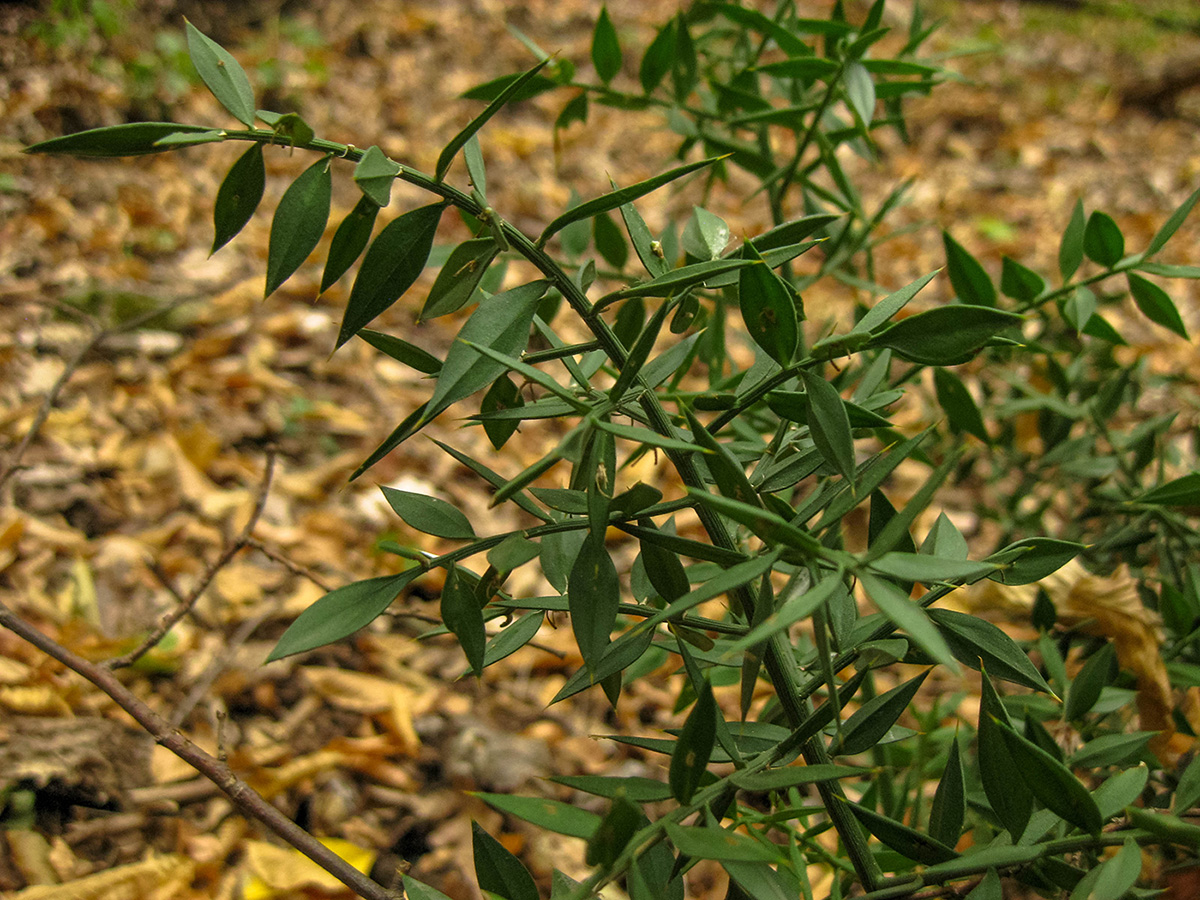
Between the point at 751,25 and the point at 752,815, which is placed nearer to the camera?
the point at 752,815

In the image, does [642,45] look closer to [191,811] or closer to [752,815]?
[191,811]

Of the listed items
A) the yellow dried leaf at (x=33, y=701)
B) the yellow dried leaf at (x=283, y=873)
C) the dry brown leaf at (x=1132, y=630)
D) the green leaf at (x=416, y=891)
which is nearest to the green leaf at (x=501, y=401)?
the green leaf at (x=416, y=891)

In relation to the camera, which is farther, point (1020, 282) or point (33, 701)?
point (33, 701)

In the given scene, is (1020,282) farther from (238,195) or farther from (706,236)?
(238,195)

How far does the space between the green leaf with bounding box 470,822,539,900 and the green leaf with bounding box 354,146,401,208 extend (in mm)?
333

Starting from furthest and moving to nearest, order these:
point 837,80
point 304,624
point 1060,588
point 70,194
→ point 70,194 → point 1060,588 → point 837,80 → point 304,624

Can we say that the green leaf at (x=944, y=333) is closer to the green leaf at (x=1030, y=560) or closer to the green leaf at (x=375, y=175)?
the green leaf at (x=1030, y=560)

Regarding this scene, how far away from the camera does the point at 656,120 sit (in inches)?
114

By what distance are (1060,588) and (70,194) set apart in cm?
203

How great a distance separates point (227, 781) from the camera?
598 millimetres

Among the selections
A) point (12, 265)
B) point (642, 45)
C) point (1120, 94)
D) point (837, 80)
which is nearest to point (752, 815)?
point (837, 80)

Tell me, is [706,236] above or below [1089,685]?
above

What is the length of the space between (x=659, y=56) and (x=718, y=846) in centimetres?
73

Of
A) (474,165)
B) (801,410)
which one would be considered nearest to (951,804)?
(801,410)
